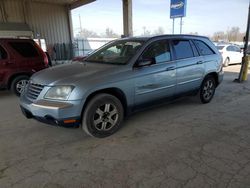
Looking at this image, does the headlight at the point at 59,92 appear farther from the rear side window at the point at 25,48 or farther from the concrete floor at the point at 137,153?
the rear side window at the point at 25,48

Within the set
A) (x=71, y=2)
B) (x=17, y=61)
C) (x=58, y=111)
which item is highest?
(x=71, y=2)

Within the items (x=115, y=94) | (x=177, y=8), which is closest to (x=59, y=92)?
(x=115, y=94)

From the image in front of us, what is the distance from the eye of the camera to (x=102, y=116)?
127 inches

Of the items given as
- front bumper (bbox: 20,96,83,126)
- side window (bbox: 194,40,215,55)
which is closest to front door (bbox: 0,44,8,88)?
front bumper (bbox: 20,96,83,126)

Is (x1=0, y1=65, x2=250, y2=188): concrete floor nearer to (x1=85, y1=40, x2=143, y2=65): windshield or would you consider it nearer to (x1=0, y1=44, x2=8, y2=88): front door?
(x1=85, y1=40, x2=143, y2=65): windshield

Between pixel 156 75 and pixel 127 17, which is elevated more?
pixel 127 17

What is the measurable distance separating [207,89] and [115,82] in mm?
2829

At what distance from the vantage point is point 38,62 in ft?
20.0

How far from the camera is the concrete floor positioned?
229 cm

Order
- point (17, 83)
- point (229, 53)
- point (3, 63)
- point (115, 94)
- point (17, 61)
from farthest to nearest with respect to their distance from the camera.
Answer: point (229, 53)
point (17, 83)
point (17, 61)
point (3, 63)
point (115, 94)

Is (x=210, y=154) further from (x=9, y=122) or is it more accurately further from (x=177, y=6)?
(x=177, y=6)

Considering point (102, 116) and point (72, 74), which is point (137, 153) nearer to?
point (102, 116)

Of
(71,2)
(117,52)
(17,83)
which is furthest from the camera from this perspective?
(71,2)

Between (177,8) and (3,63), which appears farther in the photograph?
(177,8)
